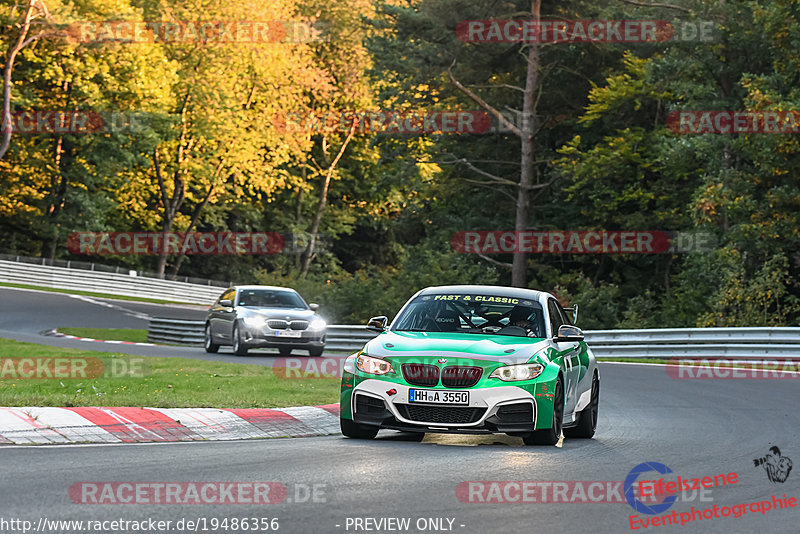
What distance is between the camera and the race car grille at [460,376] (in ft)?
35.5

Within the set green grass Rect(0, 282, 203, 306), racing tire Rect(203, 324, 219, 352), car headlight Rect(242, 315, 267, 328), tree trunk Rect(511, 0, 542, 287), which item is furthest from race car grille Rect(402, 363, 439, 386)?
green grass Rect(0, 282, 203, 306)

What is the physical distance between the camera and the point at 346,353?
1293 inches

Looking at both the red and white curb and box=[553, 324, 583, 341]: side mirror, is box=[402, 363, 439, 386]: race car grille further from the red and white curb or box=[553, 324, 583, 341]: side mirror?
the red and white curb

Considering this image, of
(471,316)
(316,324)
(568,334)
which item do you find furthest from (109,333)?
(568,334)

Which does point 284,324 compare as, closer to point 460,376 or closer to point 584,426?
point 584,426

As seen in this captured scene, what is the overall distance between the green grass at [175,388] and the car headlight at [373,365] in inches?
108

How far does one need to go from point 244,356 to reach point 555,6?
65.3ft

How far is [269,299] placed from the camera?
1144 inches

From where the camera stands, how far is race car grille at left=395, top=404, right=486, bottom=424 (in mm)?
10758

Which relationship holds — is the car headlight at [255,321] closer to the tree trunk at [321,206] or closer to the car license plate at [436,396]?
the car license plate at [436,396]

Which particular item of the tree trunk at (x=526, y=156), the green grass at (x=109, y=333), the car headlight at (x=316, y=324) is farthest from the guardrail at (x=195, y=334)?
the tree trunk at (x=526, y=156)

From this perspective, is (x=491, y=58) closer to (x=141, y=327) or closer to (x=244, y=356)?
(x=141, y=327)

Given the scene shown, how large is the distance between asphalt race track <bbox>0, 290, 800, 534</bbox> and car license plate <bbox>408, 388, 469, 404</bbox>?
1.43 feet

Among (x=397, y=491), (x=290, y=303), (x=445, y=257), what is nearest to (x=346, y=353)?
(x=290, y=303)
